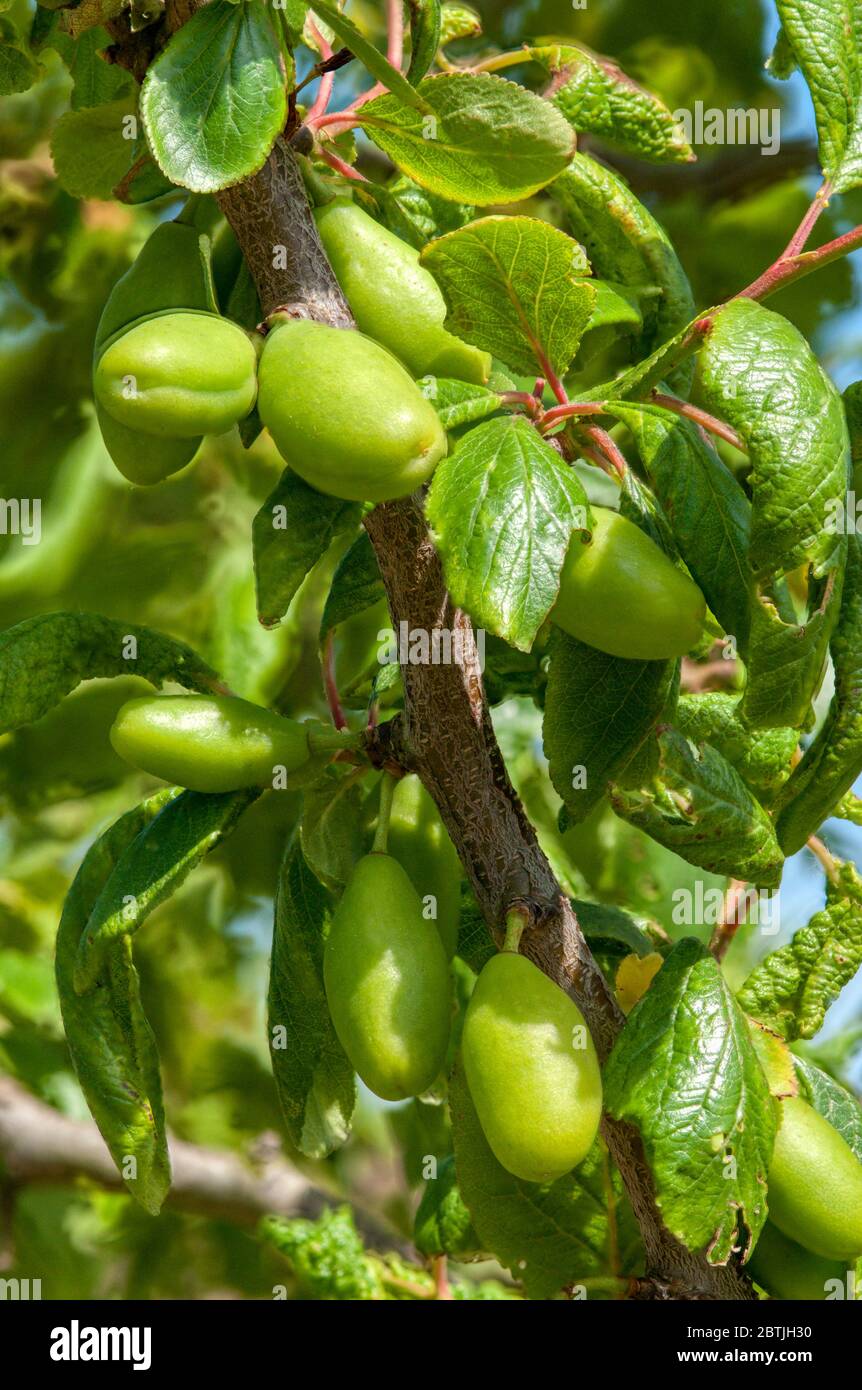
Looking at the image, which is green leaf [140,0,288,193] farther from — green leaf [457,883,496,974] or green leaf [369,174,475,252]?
green leaf [457,883,496,974]

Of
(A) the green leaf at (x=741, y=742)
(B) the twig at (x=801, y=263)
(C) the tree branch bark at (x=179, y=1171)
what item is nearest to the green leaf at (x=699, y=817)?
(A) the green leaf at (x=741, y=742)

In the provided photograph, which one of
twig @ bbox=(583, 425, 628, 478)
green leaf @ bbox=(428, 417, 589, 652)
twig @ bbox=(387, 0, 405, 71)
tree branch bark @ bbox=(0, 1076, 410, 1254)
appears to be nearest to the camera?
green leaf @ bbox=(428, 417, 589, 652)

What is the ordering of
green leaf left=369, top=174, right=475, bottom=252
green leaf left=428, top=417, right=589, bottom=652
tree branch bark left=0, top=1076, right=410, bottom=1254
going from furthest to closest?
tree branch bark left=0, top=1076, right=410, bottom=1254 < green leaf left=369, top=174, right=475, bottom=252 < green leaf left=428, top=417, right=589, bottom=652

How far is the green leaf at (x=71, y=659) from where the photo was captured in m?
0.67

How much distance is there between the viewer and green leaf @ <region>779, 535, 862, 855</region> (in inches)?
24.1

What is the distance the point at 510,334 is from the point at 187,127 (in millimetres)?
162

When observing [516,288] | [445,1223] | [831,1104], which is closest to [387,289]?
→ [516,288]

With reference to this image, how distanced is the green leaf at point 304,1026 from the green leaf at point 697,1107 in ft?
0.63

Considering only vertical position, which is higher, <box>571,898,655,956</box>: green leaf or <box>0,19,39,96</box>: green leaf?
<box>0,19,39,96</box>: green leaf

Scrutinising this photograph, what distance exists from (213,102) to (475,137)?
112 mm

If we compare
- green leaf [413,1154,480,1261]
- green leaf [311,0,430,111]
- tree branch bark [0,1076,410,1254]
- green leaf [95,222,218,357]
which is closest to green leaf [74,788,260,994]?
green leaf [95,222,218,357]

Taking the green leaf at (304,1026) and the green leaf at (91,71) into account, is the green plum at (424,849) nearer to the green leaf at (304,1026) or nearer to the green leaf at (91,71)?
the green leaf at (304,1026)

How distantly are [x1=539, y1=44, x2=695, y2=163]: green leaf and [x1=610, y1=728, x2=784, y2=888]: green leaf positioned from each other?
37 centimetres

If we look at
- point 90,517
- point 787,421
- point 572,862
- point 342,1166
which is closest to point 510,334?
point 787,421
